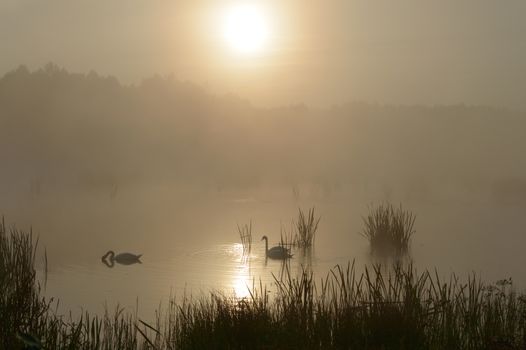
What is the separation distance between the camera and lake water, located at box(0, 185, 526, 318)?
41.4 feet

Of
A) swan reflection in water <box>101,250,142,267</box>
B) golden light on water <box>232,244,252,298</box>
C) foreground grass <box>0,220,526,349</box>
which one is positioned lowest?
foreground grass <box>0,220,526,349</box>

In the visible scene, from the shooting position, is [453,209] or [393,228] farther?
[453,209]

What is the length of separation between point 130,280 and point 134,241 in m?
6.67

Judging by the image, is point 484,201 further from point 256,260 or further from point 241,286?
point 241,286

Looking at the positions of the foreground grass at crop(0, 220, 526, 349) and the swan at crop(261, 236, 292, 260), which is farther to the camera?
the swan at crop(261, 236, 292, 260)

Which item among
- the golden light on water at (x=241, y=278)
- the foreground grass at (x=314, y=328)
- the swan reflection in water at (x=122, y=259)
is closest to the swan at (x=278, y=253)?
the golden light on water at (x=241, y=278)

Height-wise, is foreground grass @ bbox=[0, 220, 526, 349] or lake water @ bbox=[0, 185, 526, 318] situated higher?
A: lake water @ bbox=[0, 185, 526, 318]

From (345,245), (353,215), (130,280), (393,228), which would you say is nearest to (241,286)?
(130,280)

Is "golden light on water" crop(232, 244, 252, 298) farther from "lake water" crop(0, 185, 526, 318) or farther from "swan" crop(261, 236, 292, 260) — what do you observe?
"swan" crop(261, 236, 292, 260)

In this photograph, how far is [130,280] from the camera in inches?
528

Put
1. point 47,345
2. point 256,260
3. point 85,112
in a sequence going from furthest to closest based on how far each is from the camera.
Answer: point 85,112, point 256,260, point 47,345

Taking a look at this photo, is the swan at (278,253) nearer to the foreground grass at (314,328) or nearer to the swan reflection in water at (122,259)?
the swan reflection in water at (122,259)

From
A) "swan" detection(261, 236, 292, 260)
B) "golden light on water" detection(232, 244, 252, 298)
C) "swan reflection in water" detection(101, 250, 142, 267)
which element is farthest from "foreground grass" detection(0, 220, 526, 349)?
"swan" detection(261, 236, 292, 260)

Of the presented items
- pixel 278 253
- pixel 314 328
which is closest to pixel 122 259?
pixel 278 253
